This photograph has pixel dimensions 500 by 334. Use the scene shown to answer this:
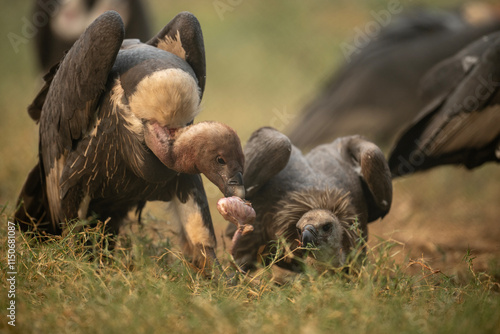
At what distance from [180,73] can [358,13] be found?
9124 mm

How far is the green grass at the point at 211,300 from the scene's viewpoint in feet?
7.93

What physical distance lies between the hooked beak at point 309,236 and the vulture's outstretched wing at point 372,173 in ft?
1.77

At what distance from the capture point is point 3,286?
283 centimetres

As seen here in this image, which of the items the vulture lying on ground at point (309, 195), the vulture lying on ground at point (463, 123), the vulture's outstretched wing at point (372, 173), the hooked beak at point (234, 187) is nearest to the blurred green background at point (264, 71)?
the vulture lying on ground at point (463, 123)

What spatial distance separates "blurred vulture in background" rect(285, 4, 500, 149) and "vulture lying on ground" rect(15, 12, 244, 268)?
3651 mm

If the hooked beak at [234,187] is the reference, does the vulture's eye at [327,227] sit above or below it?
below

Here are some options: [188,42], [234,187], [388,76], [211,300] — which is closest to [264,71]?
[388,76]

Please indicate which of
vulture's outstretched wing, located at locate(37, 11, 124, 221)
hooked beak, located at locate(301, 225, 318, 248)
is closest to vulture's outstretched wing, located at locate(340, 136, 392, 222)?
hooked beak, located at locate(301, 225, 318, 248)

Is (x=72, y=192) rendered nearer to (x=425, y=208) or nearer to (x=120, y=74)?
(x=120, y=74)

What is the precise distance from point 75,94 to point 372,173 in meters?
1.68

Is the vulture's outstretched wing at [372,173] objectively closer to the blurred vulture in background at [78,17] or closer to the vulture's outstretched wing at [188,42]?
the vulture's outstretched wing at [188,42]

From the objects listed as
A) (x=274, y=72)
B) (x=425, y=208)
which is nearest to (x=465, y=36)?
(x=425, y=208)

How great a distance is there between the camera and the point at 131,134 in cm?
306

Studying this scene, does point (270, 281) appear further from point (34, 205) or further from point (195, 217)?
point (34, 205)
